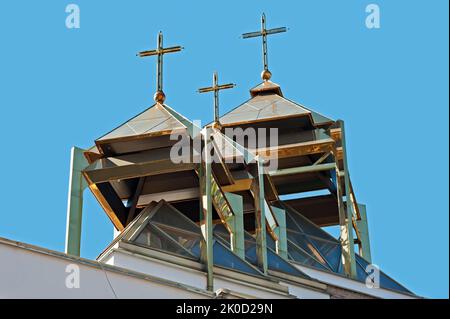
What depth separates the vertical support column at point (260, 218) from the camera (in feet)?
105

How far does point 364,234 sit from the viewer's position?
141ft

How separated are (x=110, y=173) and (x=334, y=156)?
9.50m

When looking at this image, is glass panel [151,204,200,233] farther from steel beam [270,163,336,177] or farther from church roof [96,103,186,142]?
Answer: steel beam [270,163,336,177]

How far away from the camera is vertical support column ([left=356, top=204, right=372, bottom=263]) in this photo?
42.2 m

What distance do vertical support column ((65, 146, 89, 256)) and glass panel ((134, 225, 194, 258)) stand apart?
4.28 ft

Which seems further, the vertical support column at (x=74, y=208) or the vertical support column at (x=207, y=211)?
the vertical support column at (x=74, y=208)

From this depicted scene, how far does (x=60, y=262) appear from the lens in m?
23.0

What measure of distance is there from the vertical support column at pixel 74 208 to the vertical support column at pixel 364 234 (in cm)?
1273
